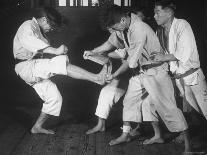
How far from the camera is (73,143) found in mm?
5441

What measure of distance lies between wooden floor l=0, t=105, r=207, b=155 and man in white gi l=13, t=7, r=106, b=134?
1.03ft

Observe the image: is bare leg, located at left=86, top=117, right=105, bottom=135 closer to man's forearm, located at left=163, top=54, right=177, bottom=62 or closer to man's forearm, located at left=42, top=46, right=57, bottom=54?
man's forearm, located at left=42, top=46, right=57, bottom=54

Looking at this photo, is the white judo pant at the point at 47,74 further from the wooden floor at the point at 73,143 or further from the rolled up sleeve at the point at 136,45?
the rolled up sleeve at the point at 136,45

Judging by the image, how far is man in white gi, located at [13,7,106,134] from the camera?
18.6 ft

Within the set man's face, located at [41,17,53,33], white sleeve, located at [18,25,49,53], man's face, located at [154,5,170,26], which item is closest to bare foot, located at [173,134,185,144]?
man's face, located at [154,5,170,26]

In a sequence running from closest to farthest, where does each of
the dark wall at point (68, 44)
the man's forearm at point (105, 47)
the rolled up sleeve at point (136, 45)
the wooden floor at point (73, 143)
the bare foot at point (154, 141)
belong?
the rolled up sleeve at point (136, 45) < the wooden floor at point (73, 143) < the bare foot at point (154, 141) < the man's forearm at point (105, 47) < the dark wall at point (68, 44)

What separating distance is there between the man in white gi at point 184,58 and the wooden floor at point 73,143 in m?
0.79

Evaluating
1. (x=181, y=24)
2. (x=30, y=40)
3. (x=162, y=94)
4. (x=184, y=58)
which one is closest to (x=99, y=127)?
(x=162, y=94)

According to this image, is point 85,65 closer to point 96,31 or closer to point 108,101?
point 96,31

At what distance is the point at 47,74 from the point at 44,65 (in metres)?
0.16

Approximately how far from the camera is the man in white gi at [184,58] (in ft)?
16.0

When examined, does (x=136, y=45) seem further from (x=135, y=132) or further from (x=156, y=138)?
(x=135, y=132)

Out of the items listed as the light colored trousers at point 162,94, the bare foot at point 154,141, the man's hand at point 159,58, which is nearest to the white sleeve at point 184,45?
the man's hand at point 159,58

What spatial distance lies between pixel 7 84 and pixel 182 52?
211 inches
